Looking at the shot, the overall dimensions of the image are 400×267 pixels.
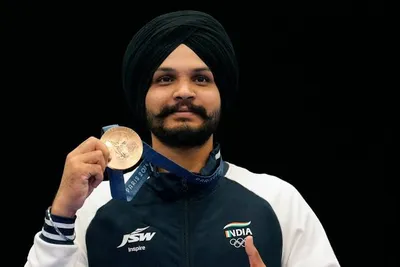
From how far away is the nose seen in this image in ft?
8.79

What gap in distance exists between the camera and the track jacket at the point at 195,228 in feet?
8.68

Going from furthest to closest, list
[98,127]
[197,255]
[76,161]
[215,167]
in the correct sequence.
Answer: [98,127]
[215,167]
[197,255]
[76,161]

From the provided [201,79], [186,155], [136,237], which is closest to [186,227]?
[136,237]

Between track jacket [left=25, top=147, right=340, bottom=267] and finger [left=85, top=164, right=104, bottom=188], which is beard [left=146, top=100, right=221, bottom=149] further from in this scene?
finger [left=85, top=164, right=104, bottom=188]

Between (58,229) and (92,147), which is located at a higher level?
(92,147)

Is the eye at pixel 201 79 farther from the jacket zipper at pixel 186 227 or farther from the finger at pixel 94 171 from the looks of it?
the finger at pixel 94 171

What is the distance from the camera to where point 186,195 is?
2.73 m

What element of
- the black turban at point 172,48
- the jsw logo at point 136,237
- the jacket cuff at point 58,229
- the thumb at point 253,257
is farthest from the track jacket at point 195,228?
the black turban at point 172,48

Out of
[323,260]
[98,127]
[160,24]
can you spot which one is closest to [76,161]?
[160,24]

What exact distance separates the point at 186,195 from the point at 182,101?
0.34 metres

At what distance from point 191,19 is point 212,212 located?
2.33ft

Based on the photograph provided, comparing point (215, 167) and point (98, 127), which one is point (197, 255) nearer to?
point (215, 167)

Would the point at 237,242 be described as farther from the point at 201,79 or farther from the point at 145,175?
the point at 201,79

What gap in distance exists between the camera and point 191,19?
278 cm
